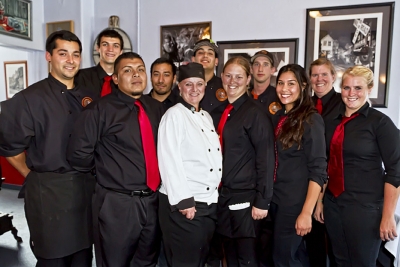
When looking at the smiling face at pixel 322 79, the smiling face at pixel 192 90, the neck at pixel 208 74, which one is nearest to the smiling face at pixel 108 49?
the neck at pixel 208 74

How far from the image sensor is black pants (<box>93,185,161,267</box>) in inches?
71.5

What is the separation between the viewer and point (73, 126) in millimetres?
1873

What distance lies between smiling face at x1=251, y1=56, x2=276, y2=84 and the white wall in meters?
0.99

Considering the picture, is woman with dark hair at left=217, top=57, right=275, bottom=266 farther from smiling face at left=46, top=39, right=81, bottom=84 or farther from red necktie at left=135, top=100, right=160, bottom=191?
smiling face at left=46, top=39, right=81, bottom=84

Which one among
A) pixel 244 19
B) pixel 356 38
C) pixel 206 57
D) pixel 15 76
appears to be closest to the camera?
pixel 206 57

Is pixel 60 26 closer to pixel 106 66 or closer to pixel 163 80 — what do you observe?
pixel 106 66

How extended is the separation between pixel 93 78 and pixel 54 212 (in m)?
1.19

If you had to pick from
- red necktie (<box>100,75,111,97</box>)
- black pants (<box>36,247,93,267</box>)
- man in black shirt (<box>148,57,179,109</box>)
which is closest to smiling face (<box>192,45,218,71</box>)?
man in black shirt (<box>148,57,179,109</box>)

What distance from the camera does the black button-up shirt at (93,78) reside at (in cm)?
254

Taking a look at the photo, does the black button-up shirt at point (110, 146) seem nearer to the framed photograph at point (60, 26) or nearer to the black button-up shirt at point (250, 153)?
the black button-up shirt at point (250, 153)

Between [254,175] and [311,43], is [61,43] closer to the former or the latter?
[254,175]

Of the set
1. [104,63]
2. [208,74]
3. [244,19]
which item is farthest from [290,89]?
[244,19]

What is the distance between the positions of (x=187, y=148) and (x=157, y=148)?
19 centimetres

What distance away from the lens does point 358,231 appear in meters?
1.88
